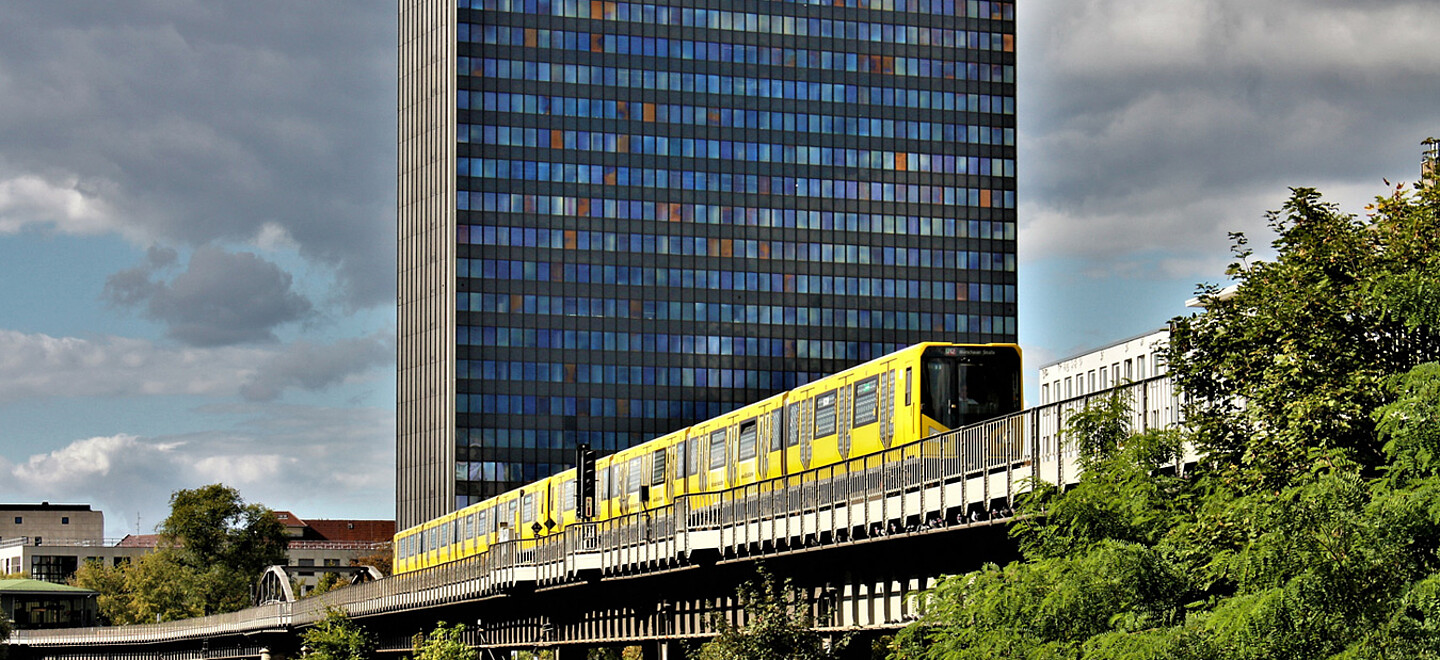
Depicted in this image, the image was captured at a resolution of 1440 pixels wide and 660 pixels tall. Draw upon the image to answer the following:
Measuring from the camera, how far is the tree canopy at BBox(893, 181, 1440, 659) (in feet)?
78.1

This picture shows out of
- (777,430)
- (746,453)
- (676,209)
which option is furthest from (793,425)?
(676,209)

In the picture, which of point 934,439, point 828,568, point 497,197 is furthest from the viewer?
point 497,197

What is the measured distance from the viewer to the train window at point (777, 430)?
2079 inches

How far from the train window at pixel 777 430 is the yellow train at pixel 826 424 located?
0.09 ft

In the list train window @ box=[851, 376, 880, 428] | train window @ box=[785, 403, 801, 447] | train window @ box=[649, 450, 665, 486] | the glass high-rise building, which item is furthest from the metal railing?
the glass high-rise building

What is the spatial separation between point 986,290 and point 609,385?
35764 millimetres

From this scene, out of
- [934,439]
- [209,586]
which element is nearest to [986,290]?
[209,586]

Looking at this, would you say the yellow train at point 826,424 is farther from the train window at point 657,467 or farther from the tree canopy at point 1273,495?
the tree canopy at point 1273,495

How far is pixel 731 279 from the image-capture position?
16738 centimetres

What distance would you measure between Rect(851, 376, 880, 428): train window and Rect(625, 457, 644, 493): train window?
1965 cm

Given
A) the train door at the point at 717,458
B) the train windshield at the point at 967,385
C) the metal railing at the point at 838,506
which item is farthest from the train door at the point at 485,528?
the train windshield at the point at 967,385

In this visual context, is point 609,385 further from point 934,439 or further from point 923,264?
point 934,439

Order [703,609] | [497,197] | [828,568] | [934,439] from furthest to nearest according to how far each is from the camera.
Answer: [497,197] → [703,609] → [828,568] → [934,439]

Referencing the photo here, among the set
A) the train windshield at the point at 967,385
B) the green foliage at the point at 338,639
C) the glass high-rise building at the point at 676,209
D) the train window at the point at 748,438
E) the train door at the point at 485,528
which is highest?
the glass high-rise building at the point at 676,209
